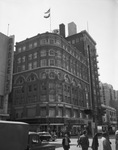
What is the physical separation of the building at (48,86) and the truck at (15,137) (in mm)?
35022

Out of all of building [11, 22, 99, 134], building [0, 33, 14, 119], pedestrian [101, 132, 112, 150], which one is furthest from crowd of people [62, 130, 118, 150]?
building [11, 22, 99, 134]

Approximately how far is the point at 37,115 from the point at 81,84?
2469 cm

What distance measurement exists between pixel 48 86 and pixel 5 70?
18.5 m

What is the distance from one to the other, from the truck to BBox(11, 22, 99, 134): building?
115ft

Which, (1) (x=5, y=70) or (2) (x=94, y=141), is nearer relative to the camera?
(2) (x=94, y=141)

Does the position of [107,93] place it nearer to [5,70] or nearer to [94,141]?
[5,70]

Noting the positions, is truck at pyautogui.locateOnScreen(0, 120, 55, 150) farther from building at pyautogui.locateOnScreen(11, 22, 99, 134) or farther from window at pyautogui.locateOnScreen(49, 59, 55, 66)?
window at pyautogui.locateOnScreen(49, 59, 55, 66)

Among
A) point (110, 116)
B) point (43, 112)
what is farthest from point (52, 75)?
point (110, 116)

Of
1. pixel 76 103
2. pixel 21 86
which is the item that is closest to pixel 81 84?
pixel 76 103

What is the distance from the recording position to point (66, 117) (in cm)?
5044

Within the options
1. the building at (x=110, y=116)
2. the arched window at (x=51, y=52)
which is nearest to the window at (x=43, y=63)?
the arched window at (x=51, y=52)

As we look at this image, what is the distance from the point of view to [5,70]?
32531mm

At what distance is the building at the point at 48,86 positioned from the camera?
47.8 metres

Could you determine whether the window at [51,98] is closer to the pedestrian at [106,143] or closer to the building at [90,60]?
the building at [90,60]
